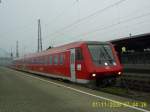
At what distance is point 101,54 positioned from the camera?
66.2 ft

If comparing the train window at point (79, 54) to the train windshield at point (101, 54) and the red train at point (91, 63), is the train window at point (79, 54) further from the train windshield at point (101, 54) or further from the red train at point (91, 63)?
the train windshield at point (101, 54)

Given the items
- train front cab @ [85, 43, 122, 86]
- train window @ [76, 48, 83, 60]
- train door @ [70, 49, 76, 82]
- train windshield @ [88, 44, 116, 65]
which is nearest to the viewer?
train front cab @ [85, 43, 122, 86]

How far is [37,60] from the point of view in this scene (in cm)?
3978

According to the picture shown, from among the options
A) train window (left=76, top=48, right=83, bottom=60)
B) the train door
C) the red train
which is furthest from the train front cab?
the train door

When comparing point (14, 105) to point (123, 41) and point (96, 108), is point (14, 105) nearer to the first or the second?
point (96, 108)

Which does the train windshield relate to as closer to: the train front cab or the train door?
the train front cab

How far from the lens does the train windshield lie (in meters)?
19.8

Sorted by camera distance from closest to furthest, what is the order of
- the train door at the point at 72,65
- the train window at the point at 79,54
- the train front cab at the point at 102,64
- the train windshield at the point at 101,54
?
the train front cab at the point at 102,64
the train windshield at the point at 101,54
the train window at the point at 79,54
the train door at the point at 72,65

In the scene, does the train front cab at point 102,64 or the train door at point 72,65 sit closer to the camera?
the train front cab at point 102,64

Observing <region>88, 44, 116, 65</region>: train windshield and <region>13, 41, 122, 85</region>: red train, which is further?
<region>88, 44, 116, 65</region>: train windshield

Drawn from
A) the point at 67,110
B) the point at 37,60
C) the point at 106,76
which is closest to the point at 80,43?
the point at 106,76

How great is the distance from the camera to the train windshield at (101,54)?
1983 cm

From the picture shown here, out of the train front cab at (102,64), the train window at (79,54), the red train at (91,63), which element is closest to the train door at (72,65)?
the red train at (91,63)

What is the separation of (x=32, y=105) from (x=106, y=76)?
26.1 ft
